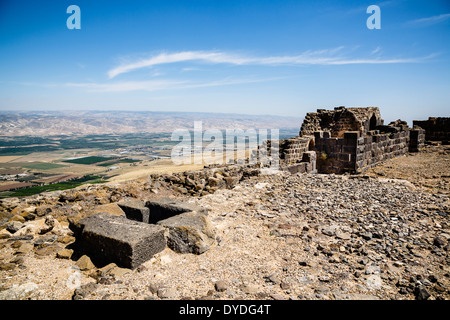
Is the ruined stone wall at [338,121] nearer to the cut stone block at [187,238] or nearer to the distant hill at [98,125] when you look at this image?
the cut stone block at [187,238]

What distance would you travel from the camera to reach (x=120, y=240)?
3605mm

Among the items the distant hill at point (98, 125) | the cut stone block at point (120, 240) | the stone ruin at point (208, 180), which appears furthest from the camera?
the distant hill at point (98, 125)

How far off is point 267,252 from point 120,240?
2.24 meters

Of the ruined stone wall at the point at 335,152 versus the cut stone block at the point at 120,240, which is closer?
the cut stone block at the point at 120,240

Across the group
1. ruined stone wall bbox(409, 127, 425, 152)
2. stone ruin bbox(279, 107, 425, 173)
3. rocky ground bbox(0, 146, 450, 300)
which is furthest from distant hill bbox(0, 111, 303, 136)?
rocky ground bbox(0, 146, 450, 300)

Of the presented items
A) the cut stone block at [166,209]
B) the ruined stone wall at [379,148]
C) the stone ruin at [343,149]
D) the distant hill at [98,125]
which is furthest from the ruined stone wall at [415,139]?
the distant hill at [98,125]

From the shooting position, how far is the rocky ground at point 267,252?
3213mm

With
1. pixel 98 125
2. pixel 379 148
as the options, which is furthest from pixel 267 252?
pixel 98 125

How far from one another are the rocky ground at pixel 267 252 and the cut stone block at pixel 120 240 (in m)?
0.13

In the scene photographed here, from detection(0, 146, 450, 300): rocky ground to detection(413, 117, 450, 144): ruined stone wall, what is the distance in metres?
15.5

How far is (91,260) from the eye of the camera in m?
3.86
